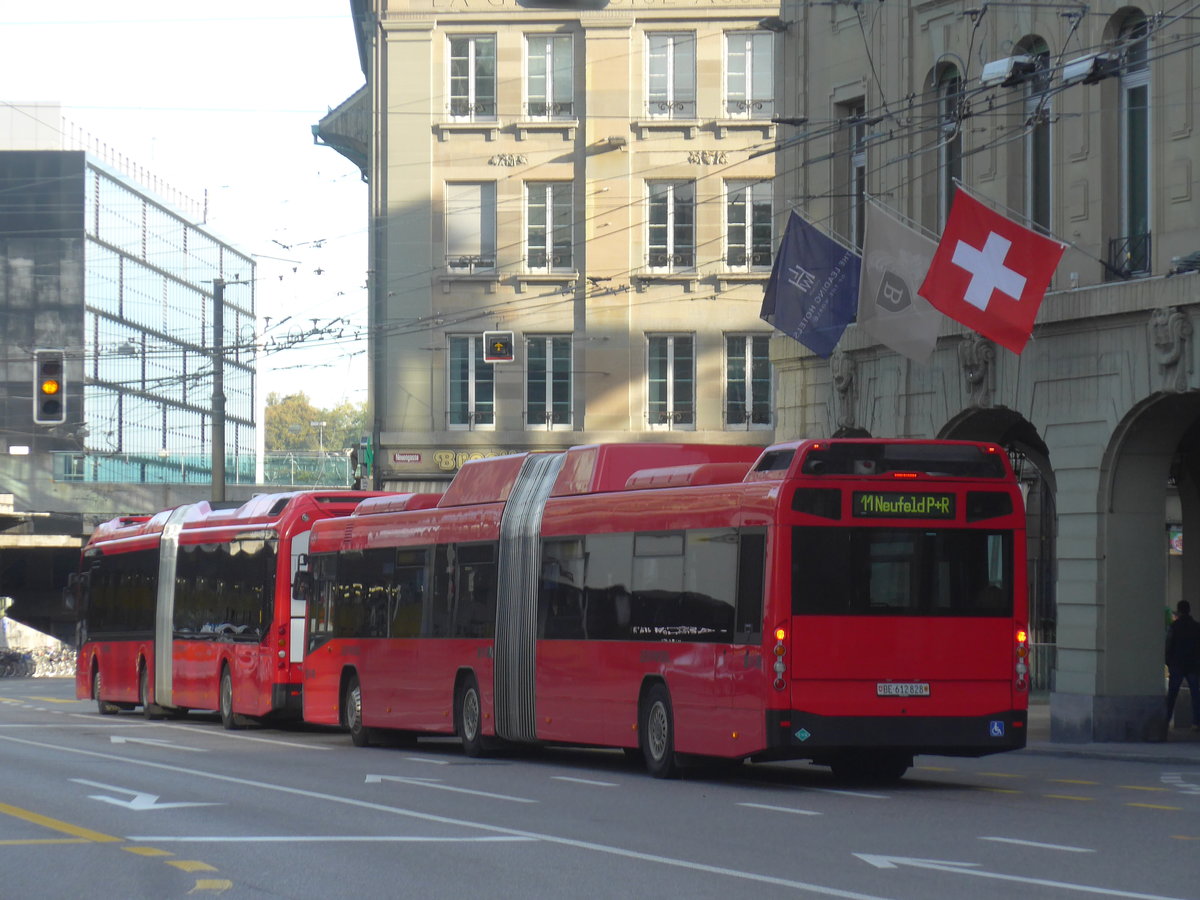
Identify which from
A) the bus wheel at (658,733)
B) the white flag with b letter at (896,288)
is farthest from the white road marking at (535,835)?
the white flag with b letter at (896,288)

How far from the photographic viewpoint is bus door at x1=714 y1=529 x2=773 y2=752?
56.4ft

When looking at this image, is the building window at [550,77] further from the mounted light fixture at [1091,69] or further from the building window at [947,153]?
the mounted light fixture at [1091,69]

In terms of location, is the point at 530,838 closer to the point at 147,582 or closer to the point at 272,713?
the point at 272,713

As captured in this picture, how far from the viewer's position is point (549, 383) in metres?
48.1

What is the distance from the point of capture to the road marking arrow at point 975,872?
1034 centimetres

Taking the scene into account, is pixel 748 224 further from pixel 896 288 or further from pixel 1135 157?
pixel 1135 157

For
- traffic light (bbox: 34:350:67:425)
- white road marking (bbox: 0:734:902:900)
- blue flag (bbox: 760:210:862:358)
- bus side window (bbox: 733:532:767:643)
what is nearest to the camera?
white road marking (bbox: 0:734:902:900)

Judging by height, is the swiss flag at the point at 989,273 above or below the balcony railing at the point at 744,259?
below

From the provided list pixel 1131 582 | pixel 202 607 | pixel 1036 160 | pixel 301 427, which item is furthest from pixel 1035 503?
pixel 301 427

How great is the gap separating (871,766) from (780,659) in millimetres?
2421

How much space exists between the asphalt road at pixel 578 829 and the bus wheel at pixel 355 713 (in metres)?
3.27

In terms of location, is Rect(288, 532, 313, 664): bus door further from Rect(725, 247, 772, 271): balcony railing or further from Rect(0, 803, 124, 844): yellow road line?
Rect(725, 247, 772, 271): balcony railing

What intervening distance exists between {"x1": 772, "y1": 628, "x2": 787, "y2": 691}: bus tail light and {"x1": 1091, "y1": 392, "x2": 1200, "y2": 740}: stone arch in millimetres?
8948

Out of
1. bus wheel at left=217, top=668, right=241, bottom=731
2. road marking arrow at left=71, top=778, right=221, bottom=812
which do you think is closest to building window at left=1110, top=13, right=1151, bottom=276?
road marking arrow at left=71, top=778, right=221, bottom=812
